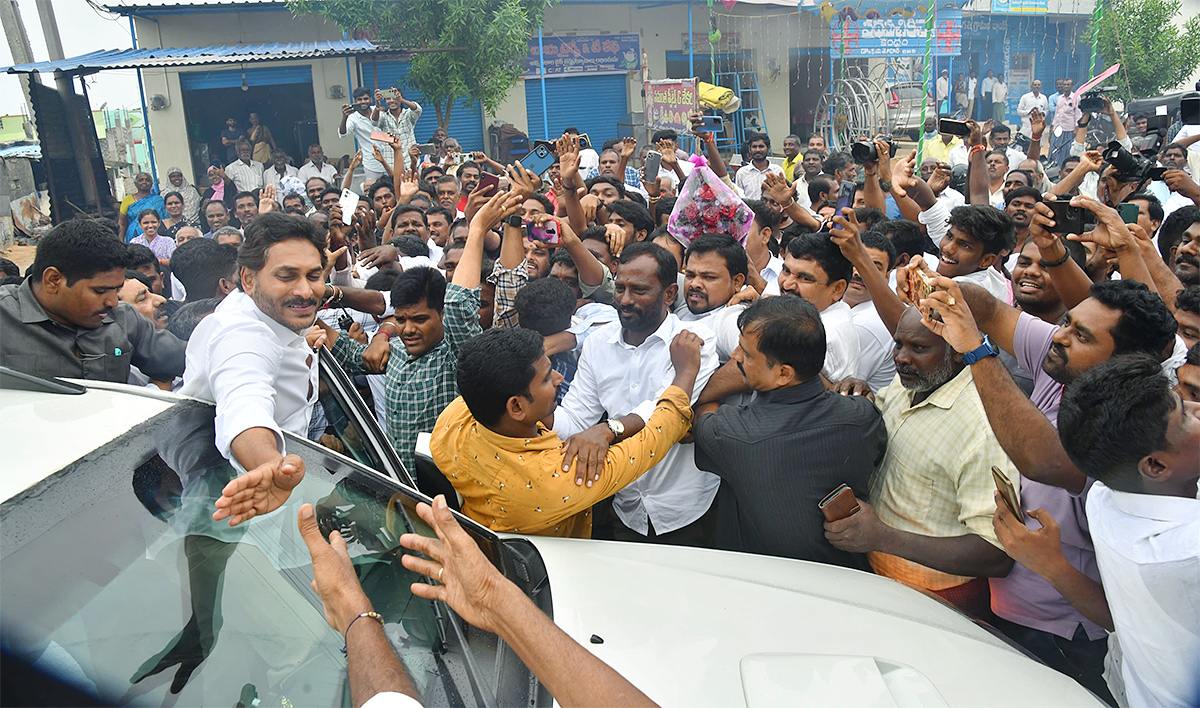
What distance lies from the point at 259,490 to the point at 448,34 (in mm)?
13761

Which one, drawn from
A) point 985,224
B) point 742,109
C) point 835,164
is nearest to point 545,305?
point 985,224

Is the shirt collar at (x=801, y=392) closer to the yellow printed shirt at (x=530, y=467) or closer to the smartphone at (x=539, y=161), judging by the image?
the yellow printed shirt at (x=530, y=467)

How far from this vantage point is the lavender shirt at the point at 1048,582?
7.97 ft

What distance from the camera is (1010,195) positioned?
558 cm

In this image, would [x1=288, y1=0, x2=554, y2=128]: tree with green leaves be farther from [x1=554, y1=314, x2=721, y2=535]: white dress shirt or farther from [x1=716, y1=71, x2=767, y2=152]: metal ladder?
[x1=554, y1=314, x2=721, y2=535]: white dress shirt

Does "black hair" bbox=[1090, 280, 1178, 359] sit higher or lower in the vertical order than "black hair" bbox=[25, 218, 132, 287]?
lower

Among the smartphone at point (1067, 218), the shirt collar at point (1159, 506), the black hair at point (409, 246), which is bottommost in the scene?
the shirt collar at point (1159, 506)

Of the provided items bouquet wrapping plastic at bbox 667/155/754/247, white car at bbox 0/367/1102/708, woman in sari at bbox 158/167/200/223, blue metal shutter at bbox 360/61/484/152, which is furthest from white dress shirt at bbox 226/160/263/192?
white car at bbox 0/367/1102/708

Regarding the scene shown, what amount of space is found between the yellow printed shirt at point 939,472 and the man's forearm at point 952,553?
36 millimetres

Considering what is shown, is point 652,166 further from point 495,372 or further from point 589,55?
point 589,55

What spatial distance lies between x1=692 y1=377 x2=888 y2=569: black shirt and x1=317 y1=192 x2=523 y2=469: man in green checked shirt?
1135 mm

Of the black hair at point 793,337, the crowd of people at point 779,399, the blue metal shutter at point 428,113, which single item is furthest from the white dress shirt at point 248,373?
the blue metal shutter at point 428,113

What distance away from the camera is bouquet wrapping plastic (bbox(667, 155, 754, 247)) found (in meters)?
4.46

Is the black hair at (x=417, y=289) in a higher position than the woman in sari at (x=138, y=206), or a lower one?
higher
